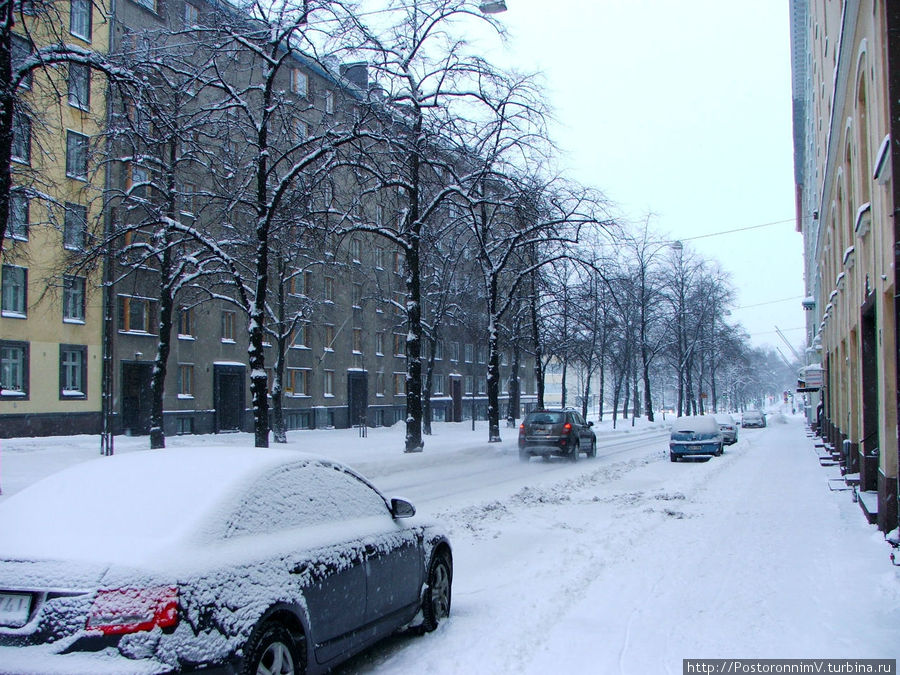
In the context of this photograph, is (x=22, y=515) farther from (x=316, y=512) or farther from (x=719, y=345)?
(x=719, y=345)

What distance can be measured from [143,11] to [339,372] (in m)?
21.6

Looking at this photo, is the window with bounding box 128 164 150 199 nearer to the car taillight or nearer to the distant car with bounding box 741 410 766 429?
the car taillight

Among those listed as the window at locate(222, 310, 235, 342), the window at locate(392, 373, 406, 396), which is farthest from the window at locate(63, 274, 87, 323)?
the window at locate(392, 373, 406, 396)

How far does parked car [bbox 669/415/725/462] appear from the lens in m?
25.8

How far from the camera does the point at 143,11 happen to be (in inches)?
1308

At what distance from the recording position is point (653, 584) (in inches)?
293

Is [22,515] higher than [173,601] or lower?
higher

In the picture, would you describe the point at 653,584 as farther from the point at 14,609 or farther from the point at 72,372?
the point at 72,372

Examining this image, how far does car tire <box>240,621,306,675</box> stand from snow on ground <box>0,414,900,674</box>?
1.10m

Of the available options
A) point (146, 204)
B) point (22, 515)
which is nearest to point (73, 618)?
point (22, 515)

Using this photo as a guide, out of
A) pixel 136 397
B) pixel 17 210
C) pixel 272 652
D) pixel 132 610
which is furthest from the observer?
pixel 136 397

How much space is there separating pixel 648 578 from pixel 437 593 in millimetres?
2440

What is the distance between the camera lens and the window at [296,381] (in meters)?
42.4

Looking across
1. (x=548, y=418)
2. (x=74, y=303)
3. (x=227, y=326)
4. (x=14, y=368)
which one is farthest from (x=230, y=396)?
(x=548, y=418)
